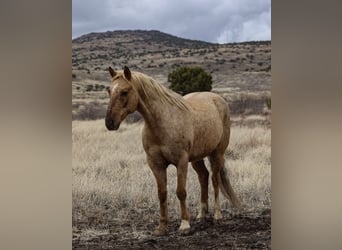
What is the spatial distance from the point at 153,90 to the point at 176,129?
0.24 metres

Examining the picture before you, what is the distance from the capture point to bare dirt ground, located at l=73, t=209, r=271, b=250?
2.77 m

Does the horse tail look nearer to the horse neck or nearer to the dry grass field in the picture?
the dry grass field

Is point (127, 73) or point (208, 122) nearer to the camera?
point (127, 73)

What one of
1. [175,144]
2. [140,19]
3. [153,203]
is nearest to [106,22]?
[140,19]

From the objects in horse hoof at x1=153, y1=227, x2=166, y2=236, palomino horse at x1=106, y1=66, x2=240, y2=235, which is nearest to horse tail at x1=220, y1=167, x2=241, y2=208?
palomino horse at x1=106, y1=66, x2=240, y2=235

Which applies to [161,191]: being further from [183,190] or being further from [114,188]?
[114,188]

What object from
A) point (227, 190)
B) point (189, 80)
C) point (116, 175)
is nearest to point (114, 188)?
point (116, 175)

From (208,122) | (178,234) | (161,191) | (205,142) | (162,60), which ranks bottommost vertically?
(178,234)

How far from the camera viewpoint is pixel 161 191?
2.78 meters

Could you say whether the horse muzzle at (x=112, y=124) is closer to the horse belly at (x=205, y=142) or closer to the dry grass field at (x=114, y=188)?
the dry grass field at (x=114, y=188)
